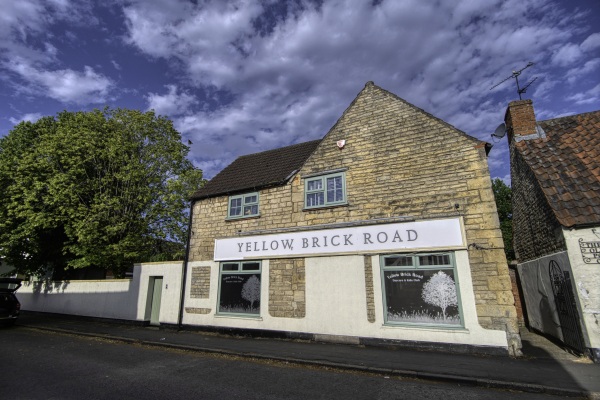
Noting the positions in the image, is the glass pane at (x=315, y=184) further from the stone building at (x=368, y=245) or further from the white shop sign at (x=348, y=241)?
the white shop sign at (x=348, y=241)

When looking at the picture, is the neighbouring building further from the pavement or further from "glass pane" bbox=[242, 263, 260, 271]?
"glass pane" bbox=[242, 263, 260, 271]

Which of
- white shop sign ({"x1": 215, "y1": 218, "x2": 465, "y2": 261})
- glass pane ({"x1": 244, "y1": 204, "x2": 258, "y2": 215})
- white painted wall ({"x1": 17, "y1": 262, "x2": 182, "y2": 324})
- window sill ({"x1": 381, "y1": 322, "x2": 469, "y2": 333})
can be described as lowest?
window sill ({"x1": 381, "y1": 322, "x2": 469, "y2": 333})

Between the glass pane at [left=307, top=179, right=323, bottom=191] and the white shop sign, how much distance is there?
1707 mm

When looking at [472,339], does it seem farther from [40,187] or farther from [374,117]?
[40,187]

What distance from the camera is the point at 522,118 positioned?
11.0 m

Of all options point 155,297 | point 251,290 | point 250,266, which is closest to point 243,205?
point 250,266

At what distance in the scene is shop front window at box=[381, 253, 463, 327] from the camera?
8.45m

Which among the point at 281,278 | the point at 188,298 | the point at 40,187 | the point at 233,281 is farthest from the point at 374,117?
the point at 40,187

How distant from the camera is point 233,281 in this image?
11930mm

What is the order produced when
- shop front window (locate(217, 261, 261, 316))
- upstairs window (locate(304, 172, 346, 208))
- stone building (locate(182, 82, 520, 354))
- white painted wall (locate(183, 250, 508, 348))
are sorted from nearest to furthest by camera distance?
white painted wall (locate(183, 250, 508, 348))
stone building (locate(182, 82, 520, 354))
upstairs window (locate(304, 172, 346, 208))
shop front window (locate(217, 261, 261, 316))

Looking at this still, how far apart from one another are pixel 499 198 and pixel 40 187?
32932mm

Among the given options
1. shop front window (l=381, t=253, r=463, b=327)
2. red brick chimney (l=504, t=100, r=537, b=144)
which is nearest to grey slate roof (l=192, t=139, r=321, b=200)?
shop front window (l=381, t=253, r=463, b=327)

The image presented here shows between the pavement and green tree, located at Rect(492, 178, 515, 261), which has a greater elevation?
green tree, located at Rect(492, 178, 515, 261)

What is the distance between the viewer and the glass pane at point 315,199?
435 inches
